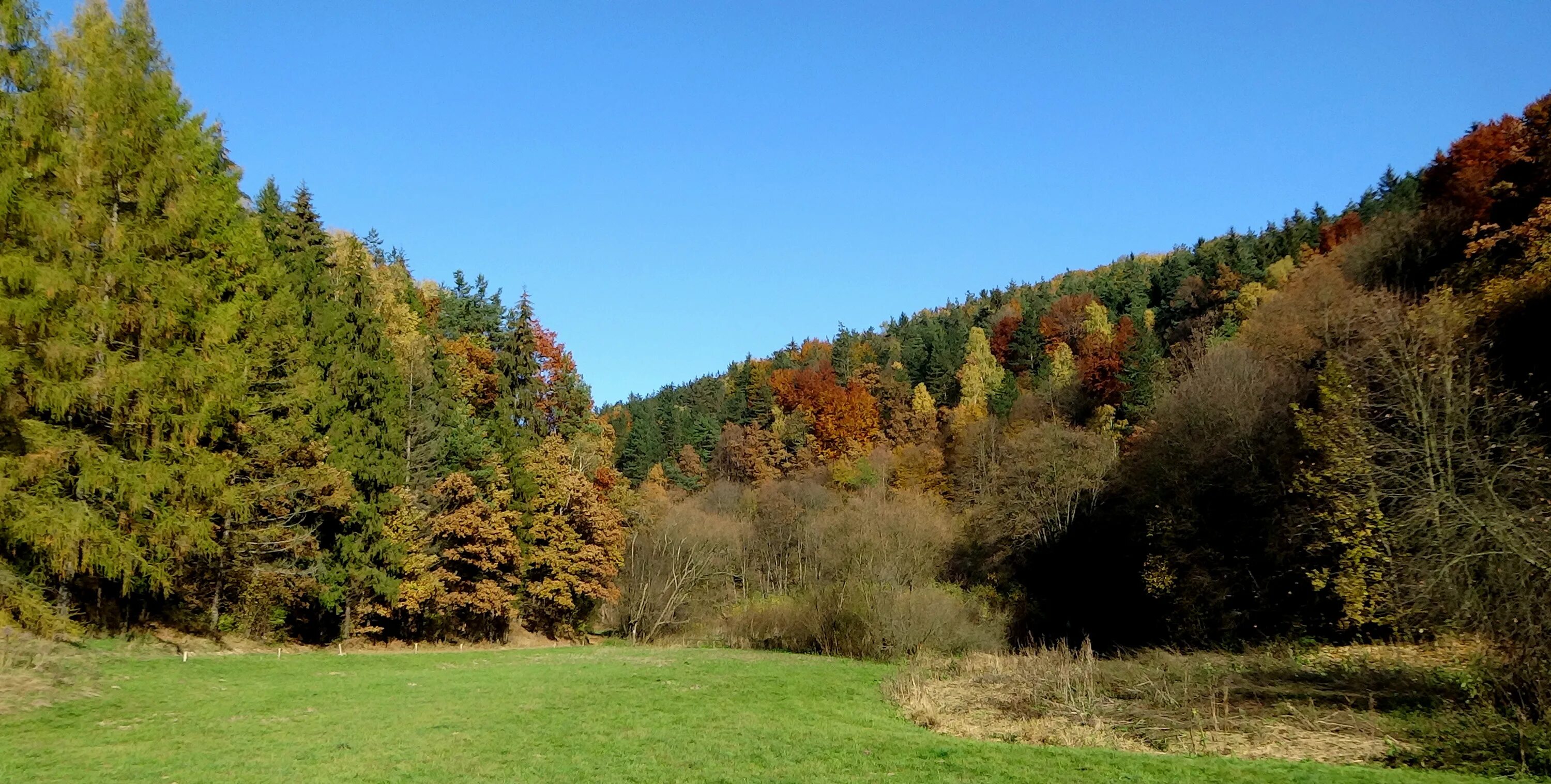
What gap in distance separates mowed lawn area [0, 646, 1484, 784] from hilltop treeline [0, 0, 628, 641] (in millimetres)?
3691

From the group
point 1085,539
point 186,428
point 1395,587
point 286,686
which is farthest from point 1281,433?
point 186,428

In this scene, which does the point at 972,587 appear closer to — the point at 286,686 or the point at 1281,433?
the point at 1281,433

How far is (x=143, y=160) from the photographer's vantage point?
19062 mm

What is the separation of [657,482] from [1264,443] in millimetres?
49627

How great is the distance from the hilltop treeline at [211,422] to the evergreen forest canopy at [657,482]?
0.32ft

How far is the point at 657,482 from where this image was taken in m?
71.0

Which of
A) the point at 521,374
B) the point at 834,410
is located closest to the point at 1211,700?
the point at 521,374

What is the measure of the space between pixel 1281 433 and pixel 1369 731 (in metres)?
17.1

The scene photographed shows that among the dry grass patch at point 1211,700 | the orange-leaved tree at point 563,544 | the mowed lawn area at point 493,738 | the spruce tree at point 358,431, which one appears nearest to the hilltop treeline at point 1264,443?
the dry grass patch at point 1211,700

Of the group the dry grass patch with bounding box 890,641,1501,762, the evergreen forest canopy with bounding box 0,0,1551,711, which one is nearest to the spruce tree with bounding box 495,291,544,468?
the evergreen forest canopy with bounding box 0,0,1551,711

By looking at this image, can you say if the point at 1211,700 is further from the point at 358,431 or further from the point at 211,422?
the point at 358,431

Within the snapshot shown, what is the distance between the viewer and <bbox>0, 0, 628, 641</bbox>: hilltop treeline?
54.7 ft

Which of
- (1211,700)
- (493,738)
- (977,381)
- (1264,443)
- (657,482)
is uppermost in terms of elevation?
(977,381)

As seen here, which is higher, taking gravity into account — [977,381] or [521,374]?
[977,381]
